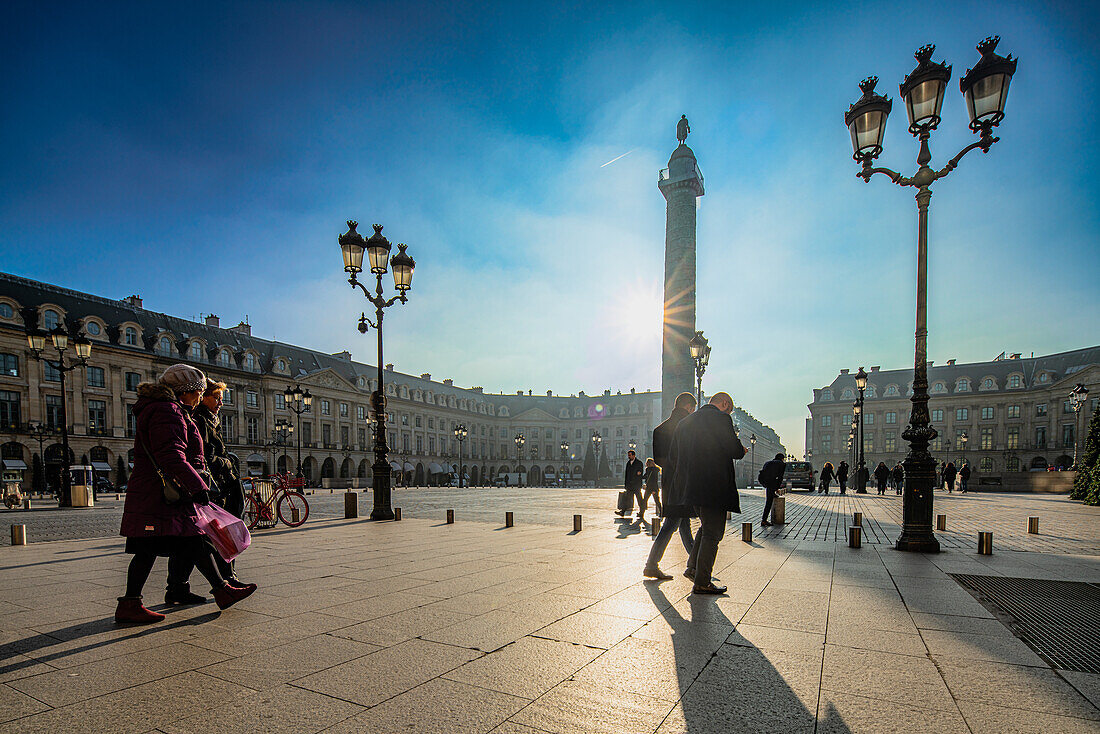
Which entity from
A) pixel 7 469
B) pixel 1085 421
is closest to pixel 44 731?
pixel 7 469

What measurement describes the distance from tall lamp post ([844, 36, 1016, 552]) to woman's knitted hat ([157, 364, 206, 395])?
8903 millimetres

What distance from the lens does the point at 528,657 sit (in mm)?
3529

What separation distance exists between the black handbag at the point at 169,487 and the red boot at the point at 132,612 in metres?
0.77

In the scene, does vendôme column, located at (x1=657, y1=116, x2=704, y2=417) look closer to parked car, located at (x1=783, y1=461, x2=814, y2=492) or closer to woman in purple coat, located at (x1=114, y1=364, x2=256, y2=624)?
parked car, located at (x1=783, y1=461, x2=814, y2=492)

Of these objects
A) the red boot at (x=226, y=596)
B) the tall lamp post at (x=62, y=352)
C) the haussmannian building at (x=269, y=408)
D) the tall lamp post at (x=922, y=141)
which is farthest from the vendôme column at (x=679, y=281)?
the red boot at (x=226, y=596)

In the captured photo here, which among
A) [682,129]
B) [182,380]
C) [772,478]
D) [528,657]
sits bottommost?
[772,478]

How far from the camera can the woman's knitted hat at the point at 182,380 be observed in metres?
4.55

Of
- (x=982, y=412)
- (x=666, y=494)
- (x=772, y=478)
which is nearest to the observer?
(x=666, y=494)

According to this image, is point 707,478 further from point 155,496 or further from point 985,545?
point 985,545

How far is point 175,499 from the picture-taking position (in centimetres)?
416

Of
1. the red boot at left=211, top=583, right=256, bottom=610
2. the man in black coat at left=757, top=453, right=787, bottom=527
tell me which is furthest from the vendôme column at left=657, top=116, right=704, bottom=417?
the red boot at left=211, top=583, right=256, bottom=610

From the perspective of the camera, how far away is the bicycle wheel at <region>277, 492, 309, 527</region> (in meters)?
11.4

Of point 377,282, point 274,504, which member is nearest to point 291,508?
point 274,504

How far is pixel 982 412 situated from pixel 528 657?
95.4m
